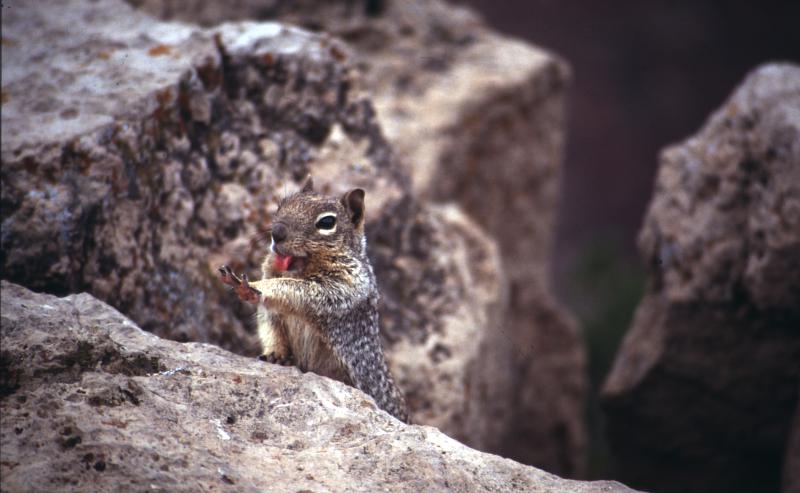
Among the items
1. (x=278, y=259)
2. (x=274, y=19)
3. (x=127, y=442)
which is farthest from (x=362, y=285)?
(x=274, y=19)

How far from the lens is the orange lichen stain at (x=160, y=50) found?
6.26m

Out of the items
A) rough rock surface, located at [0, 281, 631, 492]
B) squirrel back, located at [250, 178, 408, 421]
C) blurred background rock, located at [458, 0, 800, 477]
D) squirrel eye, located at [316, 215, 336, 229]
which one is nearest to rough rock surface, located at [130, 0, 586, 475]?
squirrel back, located at [250, 178, 408, 421]

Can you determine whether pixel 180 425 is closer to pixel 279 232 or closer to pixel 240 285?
pixel 240 285

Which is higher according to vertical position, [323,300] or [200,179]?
[200,179]

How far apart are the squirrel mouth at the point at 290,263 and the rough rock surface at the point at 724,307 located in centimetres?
362

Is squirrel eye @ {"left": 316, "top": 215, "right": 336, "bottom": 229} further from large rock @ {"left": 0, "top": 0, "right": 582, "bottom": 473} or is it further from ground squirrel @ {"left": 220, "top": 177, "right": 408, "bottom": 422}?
large rock @ {"left": 0, "top": 0, "right": 582, "bottom": 473}

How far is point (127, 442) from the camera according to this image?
369cm

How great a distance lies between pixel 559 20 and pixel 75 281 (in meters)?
21.3

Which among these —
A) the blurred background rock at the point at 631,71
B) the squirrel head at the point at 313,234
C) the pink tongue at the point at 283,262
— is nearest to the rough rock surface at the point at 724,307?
the squirrel head at the point at 313,234

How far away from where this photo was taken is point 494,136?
32.9 feet

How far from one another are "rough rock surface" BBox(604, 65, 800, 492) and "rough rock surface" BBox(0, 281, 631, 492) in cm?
343

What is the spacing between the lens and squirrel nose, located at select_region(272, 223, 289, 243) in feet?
16.8

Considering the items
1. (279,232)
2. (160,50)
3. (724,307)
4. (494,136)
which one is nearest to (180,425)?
(279,232)

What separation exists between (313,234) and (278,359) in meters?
0.77
